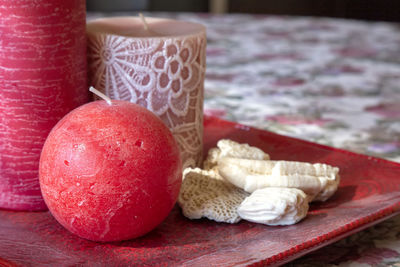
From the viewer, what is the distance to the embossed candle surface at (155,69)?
1.55 ft

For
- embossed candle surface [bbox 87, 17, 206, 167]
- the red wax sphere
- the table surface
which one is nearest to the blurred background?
the table surface

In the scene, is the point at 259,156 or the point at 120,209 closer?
the point at 120,209

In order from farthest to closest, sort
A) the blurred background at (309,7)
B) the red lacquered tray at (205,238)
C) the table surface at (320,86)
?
the blurred background at (309,7), the table surface at (320,86), the red lacquered tray at (205,238)

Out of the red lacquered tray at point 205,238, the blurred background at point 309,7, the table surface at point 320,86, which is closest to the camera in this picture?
the red lacquered tray at point 205,238

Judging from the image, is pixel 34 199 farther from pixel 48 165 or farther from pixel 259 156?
pixel 259 156

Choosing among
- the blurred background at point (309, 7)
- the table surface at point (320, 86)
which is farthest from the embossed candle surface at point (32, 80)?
the blurred background at point (309, 7)

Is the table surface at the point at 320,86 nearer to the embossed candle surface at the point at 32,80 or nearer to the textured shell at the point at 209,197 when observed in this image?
the textured shell at the point at 209,197

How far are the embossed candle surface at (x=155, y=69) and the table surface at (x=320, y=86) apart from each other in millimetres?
163

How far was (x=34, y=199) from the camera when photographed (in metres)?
0.45

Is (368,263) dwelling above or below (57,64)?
below

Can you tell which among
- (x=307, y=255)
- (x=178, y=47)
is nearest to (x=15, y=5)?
(x=178, y=47)

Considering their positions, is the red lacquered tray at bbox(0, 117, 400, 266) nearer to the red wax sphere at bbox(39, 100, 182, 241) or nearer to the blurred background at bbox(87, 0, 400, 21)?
the red wax sphere at bbox(39, 100, 182, 241)

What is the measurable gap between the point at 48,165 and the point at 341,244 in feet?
0.73

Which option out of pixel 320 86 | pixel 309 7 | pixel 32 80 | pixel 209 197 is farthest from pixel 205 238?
pixel 309 7
